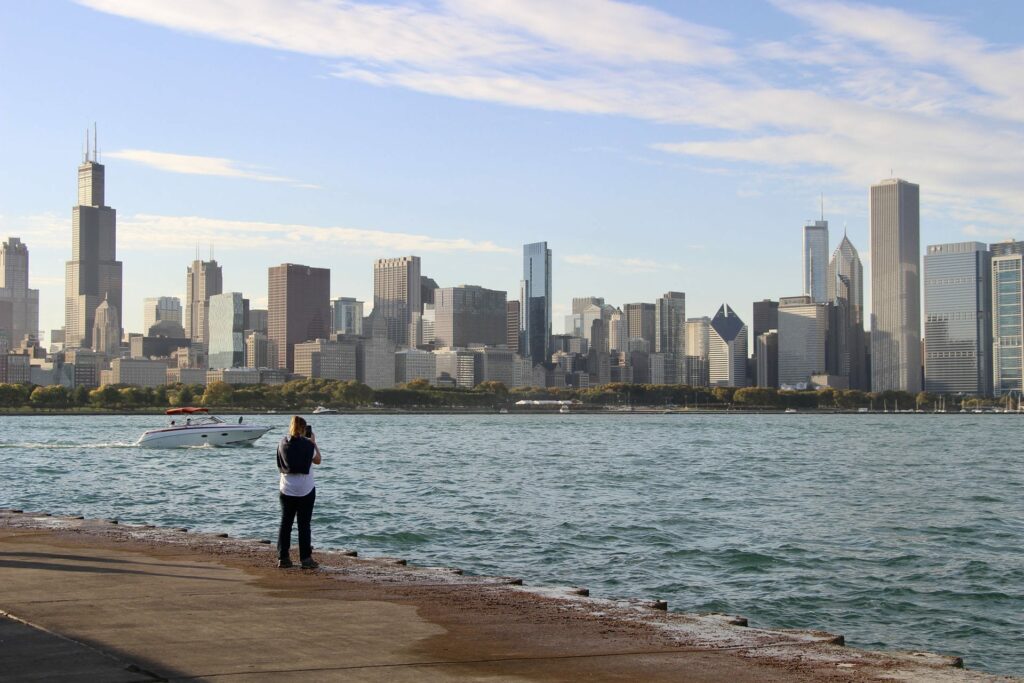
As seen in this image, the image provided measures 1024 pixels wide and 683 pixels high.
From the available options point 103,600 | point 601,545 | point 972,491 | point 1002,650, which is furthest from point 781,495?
point 103,600

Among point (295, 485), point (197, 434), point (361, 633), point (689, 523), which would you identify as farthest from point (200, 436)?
point (361, 633)

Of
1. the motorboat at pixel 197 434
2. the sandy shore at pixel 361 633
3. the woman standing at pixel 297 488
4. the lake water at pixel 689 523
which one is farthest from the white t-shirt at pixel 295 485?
the motorboat at pixel 197 434

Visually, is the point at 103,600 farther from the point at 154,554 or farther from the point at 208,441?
the point at 208,441

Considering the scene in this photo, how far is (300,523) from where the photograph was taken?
17094 mm

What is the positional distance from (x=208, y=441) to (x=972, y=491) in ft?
178

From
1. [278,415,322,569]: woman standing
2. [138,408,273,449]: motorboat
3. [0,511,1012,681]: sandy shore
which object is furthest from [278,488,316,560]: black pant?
[138,408,273,449]: motorboat

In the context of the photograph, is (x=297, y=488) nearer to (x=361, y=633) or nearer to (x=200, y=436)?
(x=361, y=633)

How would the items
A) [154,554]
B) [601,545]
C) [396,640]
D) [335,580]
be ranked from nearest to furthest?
[396,640], [335,580], [154,554], [601,545]

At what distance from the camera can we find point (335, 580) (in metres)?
16.0

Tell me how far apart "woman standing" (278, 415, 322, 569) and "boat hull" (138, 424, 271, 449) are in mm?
68802

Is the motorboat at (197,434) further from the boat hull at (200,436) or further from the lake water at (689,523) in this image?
the lake water at (689,523)

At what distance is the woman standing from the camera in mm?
16938

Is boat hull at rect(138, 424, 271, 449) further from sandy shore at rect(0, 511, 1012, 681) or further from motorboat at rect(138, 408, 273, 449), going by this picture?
sandy shore at rect(0, 511, 1012, 681)

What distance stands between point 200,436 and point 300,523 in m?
71.1
